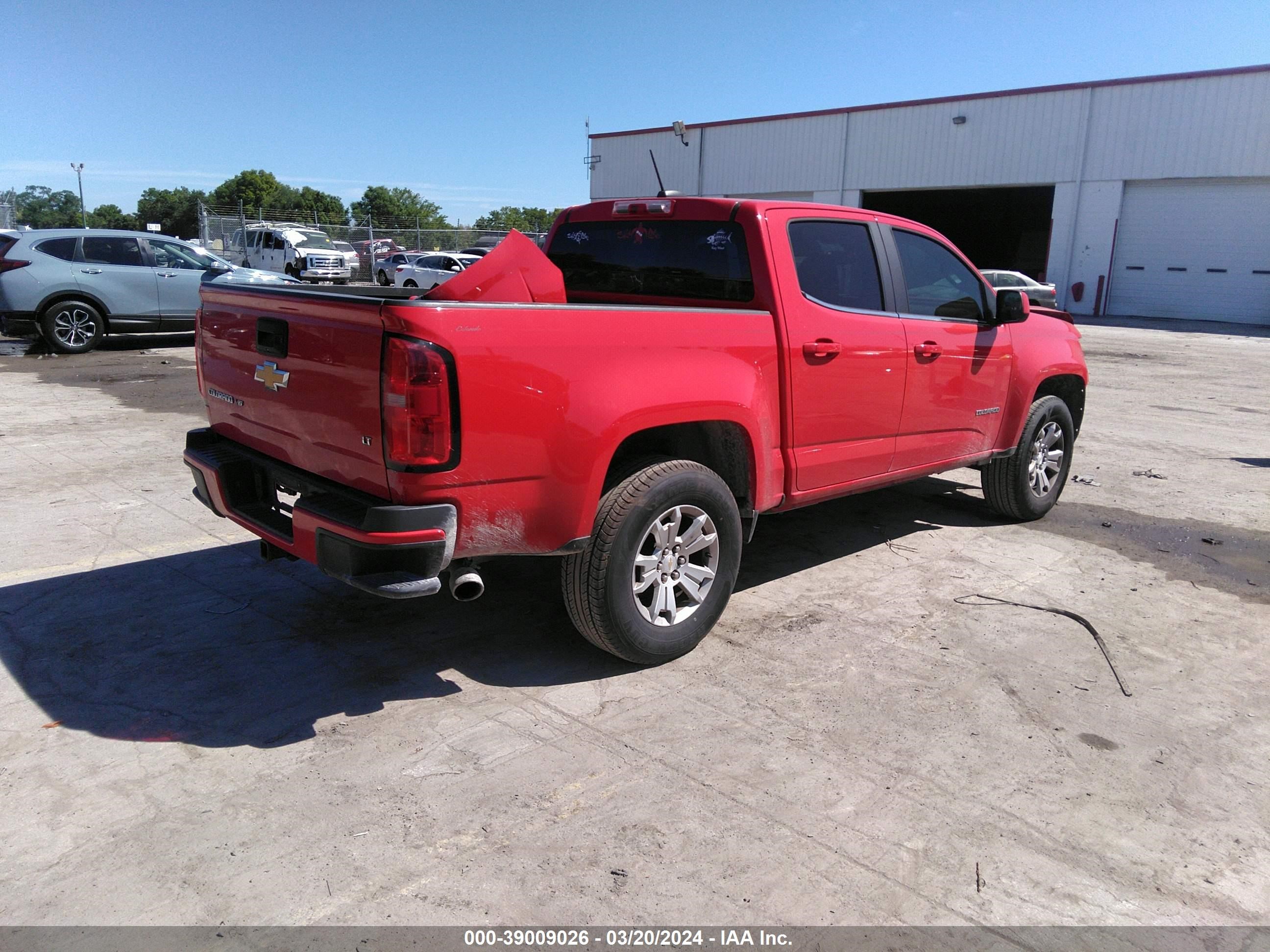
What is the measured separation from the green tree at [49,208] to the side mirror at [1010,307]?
379 feet

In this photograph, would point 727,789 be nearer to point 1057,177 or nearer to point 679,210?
point 679,210

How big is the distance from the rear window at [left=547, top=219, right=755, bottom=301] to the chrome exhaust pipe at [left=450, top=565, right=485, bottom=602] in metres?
1.90

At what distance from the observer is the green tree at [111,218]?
323ft

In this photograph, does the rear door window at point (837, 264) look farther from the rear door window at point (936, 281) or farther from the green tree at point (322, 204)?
the green tree at point (322, 204)

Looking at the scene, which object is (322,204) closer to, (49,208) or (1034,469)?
(49,208)

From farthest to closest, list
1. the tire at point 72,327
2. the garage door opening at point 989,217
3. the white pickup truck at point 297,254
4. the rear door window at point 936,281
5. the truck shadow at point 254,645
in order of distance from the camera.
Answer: the garage door opening at point 989,217, the white pickup truck at point 297,254, the tire at point 72,327, the rear door window at point 936,281, the truck shadow at point 254,645

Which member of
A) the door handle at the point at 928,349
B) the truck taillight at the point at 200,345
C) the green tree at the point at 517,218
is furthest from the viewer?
the green tree at the point at 517,218

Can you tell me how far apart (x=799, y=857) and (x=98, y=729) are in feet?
8.41

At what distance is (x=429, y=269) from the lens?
96.5 ft

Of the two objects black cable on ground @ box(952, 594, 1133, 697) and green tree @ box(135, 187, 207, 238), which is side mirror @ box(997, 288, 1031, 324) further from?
green tree @ box(135, 187, 207, 238)

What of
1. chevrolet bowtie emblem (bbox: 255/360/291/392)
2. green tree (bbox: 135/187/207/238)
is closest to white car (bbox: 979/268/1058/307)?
chevrolet bowtie emblem (bbox: 255/360/291/392)

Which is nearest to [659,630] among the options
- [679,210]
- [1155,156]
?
[679,210]

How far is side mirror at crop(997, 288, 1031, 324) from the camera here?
5.65 metres

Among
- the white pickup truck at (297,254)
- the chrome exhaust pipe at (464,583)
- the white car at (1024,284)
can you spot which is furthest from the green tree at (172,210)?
the chrome exhaust pipe at (464,583)
